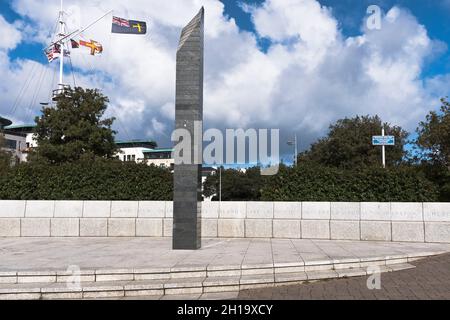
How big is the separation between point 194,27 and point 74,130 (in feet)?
68.2

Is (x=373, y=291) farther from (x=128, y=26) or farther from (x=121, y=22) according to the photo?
(x=121, y=22)

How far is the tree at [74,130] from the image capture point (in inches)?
1184

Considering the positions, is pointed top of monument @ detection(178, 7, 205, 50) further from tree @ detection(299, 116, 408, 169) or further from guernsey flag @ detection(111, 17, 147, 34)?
guernsey flag @ detection(111, 17, 147, 34)

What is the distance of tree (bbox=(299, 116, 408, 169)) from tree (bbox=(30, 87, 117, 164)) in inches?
735

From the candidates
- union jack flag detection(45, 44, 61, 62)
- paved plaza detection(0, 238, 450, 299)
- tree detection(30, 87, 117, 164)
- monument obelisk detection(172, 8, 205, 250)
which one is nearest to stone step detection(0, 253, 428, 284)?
paved plaza detection(0, 238, 450, 299)

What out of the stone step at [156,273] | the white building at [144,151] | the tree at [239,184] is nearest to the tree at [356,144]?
the stone step at [156,273]

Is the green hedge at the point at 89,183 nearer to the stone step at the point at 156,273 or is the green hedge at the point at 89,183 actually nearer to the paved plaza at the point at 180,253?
the paved plaza at the point at 180,253

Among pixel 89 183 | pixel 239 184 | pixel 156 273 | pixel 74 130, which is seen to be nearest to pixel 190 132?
pixel 156 273

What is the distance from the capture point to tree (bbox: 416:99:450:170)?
65.8ft

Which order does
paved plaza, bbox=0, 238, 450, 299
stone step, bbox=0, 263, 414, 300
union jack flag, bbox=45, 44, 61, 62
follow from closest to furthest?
stone step, bbox=0, 263, 414, 300, paved plaza, bbox=0, 238, 450, 299, union jack flag, bbox=45, 44, 61, 62

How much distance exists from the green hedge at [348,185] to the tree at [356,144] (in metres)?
21.2

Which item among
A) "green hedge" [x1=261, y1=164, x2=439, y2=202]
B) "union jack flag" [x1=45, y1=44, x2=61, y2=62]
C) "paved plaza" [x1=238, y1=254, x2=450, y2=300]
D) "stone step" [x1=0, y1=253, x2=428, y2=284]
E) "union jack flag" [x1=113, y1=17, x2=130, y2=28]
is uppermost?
"union jack flag" [x1=113, y1=17, x2=130, y2=28]

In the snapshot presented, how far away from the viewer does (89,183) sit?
16953mm
